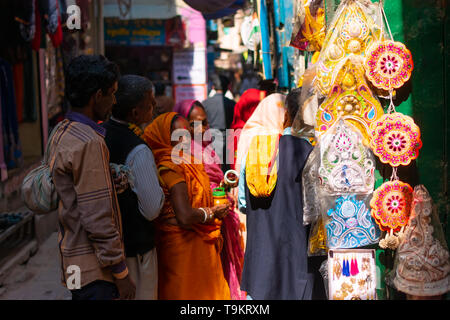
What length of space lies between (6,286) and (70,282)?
261cm

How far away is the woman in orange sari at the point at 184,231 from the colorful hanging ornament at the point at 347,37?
833 mm

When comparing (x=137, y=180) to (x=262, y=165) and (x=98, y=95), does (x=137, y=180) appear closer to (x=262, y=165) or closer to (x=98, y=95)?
(x=98, y=95)

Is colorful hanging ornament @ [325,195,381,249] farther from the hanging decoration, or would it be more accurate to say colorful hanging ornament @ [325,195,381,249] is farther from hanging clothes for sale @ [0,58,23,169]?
hanging clothes for sale @ [0,58,23,169]

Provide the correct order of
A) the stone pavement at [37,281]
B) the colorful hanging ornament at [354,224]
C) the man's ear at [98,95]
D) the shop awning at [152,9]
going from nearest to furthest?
the man's ear at [98,95] < the colorful hanging ornament at [354,224] < the stone pavement at [37,281] < the shop awning at [152,9]

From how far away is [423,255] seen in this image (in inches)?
84.5

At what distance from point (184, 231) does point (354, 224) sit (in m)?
0.89

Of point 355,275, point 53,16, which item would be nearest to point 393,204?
point 355,275

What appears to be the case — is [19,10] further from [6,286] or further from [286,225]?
[286,225]

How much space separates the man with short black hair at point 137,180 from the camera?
2248 mm

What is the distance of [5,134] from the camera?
4.92 metres

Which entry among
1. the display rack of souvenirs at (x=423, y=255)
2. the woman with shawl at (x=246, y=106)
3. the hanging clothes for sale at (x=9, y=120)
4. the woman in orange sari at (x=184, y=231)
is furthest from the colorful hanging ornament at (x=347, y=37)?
the hanging clothes for sale at (x=9, y=120)

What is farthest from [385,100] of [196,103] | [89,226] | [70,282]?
[196,103]

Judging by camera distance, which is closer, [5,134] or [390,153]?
[390,153]

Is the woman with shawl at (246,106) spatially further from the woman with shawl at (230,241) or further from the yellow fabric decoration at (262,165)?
the yellow fabric decoration at (262,165)
